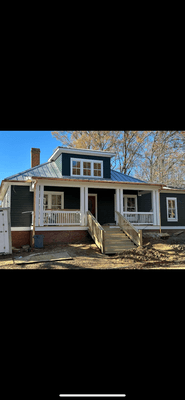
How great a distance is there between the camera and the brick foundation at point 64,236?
11344 mm

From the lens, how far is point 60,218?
1186cm

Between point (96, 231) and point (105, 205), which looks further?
point (105, 205)

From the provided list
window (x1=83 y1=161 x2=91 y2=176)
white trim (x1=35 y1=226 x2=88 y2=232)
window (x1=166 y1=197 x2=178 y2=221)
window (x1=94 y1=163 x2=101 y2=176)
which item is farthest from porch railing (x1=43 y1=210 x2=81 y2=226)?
window (x1=166 y1=197 x2=178 y2=221)

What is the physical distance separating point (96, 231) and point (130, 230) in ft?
5.12

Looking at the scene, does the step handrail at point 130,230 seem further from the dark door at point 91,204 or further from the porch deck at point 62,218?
the dark door at point 91,204

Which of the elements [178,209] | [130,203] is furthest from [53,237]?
[178,209]

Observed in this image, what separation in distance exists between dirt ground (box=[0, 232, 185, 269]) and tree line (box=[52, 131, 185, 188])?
13.4m

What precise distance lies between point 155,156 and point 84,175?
1321cm

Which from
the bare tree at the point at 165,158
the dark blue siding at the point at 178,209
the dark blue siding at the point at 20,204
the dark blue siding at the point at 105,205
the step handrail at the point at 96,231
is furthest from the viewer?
the bare tree at the point at 165,158

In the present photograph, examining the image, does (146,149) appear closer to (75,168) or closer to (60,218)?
(75,168)

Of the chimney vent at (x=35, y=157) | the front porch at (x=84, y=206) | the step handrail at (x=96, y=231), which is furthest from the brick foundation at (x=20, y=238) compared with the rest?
the chimney vent at (x=35, y=157)
